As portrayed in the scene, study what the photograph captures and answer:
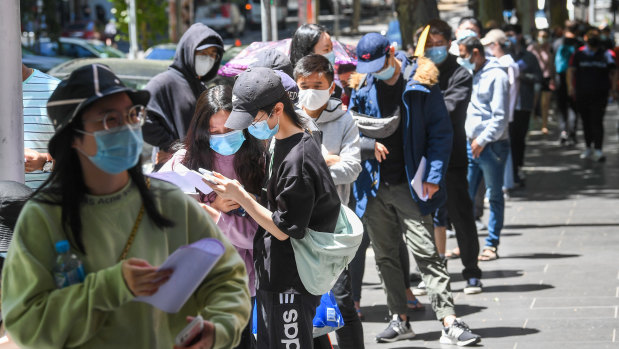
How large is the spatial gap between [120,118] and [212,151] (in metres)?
2.23

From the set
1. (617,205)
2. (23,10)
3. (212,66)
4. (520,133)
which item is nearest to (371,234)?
(212,66)

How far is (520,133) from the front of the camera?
1409 centimetres

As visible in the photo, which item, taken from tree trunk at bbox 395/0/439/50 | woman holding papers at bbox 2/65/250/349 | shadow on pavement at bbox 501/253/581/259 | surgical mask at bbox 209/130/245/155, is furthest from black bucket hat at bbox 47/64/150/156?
tree trunk at bbox 395/0/439/50

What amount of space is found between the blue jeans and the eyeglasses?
6.71 meters

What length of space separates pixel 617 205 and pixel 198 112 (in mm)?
8424

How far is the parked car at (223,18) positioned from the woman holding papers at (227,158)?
153 feet

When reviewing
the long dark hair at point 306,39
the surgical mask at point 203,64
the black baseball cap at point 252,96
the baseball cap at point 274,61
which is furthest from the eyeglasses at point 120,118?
the long dark hair at point 306,39

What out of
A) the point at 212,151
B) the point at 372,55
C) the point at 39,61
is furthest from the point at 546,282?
the point at 39,61

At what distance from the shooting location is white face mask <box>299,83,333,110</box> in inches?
237

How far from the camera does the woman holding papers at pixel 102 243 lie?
8.96 ft

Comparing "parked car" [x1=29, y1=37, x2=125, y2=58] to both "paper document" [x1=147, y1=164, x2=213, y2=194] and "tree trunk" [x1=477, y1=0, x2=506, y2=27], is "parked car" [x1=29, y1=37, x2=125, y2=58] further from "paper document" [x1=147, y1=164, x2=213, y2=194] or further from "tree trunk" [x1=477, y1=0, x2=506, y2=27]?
"paper document" [x1=147, y1=164, x2=213, y2=194]

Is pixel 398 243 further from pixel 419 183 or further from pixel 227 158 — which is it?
pixel 227 158

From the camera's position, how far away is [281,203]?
4609mm

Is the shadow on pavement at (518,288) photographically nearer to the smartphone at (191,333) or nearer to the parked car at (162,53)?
the smartphone at (191,333)
